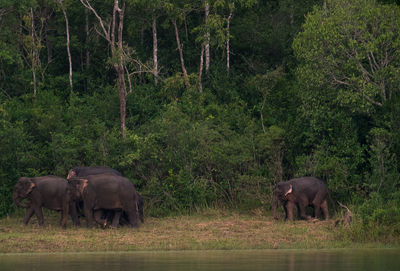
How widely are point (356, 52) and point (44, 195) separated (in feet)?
34.5

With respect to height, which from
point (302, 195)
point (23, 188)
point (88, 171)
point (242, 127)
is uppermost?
point (242, 127)

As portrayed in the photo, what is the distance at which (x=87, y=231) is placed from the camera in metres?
23.4

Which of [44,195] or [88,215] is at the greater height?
[44,195]

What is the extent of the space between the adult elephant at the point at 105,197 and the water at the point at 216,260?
4686 mm

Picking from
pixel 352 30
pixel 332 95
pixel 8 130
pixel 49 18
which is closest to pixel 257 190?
pixel 332 95

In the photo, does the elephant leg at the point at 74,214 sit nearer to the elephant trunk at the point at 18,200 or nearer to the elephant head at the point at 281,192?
the elephant trunk at the point at 18,200

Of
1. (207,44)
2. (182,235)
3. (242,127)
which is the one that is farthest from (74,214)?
(207,44)

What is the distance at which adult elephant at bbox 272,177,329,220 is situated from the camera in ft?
84.8

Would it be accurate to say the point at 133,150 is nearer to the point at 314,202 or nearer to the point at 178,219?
the point at 178,219

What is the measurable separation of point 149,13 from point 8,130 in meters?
10.2

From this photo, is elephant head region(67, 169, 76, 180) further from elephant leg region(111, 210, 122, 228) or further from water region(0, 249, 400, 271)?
water region(0, 249, 400, 271)

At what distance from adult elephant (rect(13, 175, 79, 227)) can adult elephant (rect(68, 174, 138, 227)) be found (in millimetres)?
408

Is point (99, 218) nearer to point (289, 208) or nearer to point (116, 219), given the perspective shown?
point (116, 219)

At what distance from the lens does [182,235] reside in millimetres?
22578
